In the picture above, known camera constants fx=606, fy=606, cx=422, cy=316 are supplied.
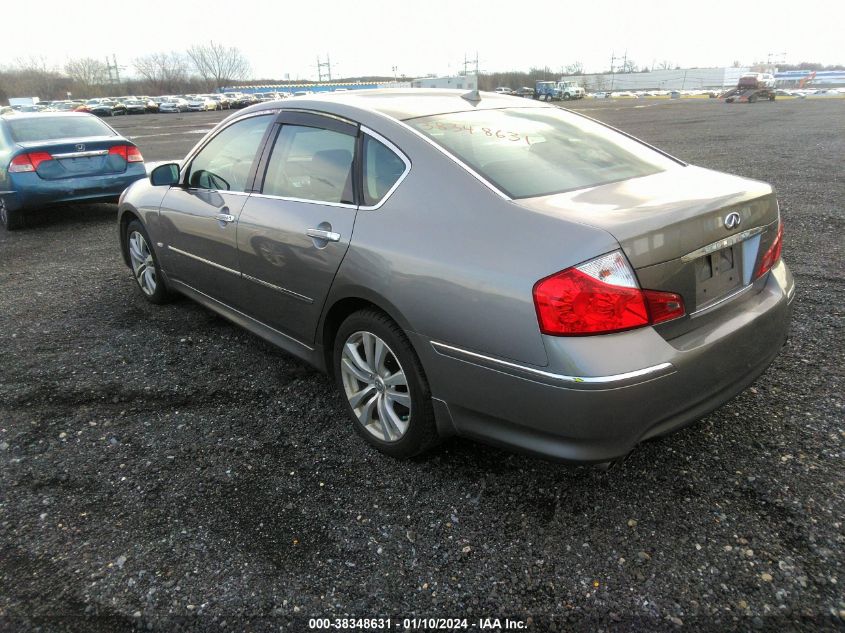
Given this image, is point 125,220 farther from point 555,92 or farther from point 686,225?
point 555,92

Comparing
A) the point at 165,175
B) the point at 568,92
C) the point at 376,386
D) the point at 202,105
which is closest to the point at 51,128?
the point at 165,175

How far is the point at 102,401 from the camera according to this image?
359 centimetres

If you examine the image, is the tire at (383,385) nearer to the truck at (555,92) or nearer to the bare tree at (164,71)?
the truck at (555,92)

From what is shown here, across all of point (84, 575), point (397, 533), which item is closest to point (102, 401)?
point (84, 575)

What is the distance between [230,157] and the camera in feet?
12.6

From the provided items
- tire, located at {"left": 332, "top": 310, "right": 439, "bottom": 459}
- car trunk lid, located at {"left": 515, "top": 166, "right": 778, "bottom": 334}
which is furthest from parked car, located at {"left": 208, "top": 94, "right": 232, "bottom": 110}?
car trunk lid, located at {"left": 515, "top": 166, "right": 778, "bottom": 334}

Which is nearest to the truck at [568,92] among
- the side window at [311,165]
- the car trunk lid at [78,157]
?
the car trunk lid at [78,157]

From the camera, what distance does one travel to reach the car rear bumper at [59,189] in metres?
8.02

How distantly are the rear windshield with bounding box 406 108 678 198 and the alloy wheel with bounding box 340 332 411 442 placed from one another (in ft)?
3.00

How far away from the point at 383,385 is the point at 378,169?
39.4 inches

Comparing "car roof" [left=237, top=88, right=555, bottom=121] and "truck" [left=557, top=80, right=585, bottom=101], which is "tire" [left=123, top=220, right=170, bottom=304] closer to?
"car roof" [left=237, top=88, right=555, bottom=121]

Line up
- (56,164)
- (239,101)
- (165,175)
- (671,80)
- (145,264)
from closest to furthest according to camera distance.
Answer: (165,175) → (145,264) → (56,164) → (239,101) → (671,80)

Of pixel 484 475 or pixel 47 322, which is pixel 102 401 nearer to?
pixel 47 322

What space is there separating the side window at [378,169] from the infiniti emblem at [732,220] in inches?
52.8
